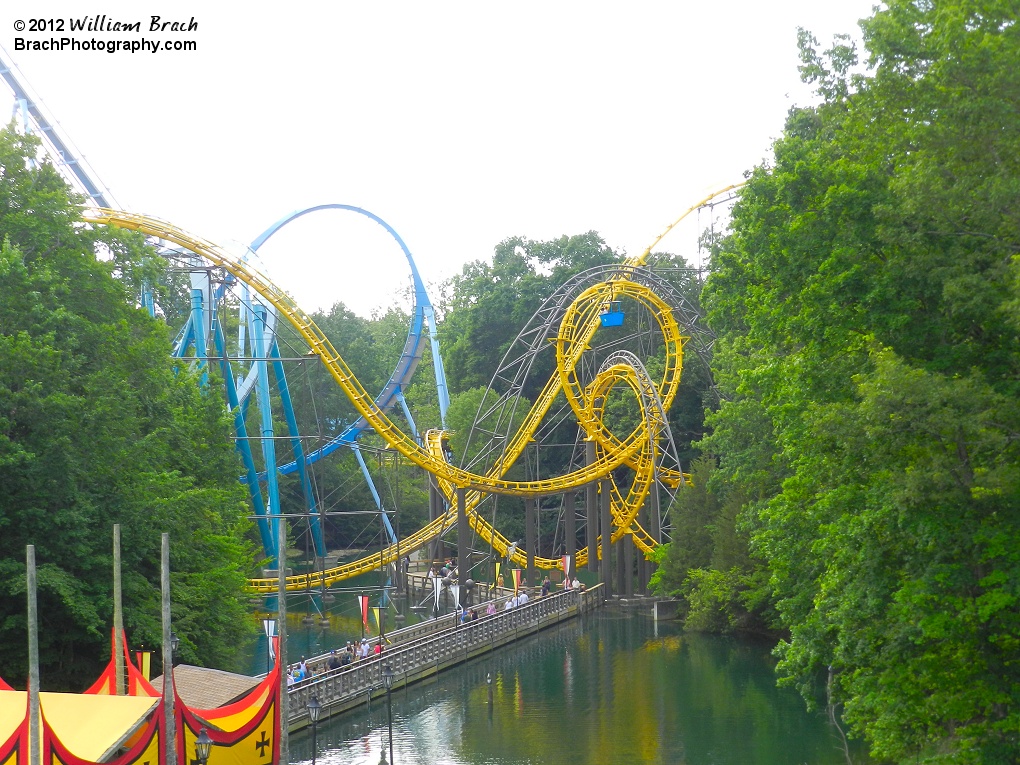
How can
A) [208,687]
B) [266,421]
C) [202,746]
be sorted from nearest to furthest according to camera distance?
[202,746]
[208,687]
[266,421]

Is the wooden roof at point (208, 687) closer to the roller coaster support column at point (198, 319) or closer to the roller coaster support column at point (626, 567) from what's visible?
the roller coaster support column at point (198, 319)

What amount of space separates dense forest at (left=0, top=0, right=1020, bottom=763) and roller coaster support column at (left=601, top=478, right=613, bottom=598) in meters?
8.62

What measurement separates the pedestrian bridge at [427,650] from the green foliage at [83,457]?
65.7 inches

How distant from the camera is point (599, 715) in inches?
757

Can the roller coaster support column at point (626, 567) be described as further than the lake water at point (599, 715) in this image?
Yes

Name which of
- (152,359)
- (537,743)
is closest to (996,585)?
(537,743)

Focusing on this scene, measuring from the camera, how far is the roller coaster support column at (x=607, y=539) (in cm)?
3045

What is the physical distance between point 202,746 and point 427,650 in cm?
1124

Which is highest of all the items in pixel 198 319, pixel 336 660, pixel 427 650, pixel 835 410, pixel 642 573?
pixel 198 319

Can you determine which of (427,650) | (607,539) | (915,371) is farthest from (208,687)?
(607,539)

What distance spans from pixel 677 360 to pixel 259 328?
11.3m

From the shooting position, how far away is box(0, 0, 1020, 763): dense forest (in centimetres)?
1022

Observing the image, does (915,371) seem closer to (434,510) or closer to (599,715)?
(599,715)

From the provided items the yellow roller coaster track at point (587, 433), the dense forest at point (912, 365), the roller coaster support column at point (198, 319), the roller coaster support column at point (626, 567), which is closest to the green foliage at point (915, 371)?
the dense forest at point (912, 365)
